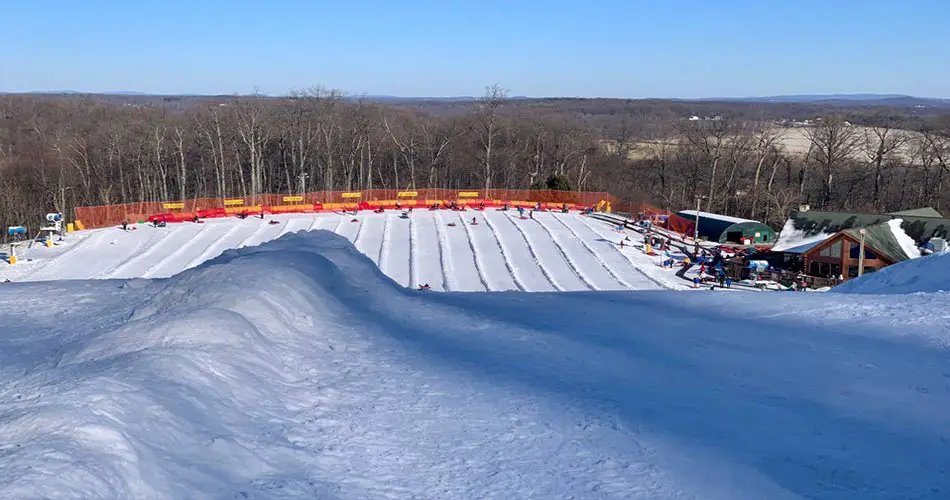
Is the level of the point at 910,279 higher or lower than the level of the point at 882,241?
higher

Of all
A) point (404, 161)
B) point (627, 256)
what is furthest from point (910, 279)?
point (404, 161)

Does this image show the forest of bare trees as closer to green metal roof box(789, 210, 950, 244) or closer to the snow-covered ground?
the snow-covered ground

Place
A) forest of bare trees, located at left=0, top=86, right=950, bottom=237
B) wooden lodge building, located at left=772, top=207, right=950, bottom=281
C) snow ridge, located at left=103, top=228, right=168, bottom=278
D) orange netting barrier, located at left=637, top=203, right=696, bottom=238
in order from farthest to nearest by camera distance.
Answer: forest of bare trees, located at left=0, top=86, right=950, bottom=237 < orange netting barrier, located at left=637, top=203, right=696, bottom=238 < snow ridge, located at left=103, top=228, right=168, bottom=278 < wooden lodge building, located at left=772, top=207, right=950, bottom=281

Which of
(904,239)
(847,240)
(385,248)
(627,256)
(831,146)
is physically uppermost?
(831,146)

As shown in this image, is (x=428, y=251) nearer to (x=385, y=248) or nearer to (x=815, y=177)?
(x=385, y=248)

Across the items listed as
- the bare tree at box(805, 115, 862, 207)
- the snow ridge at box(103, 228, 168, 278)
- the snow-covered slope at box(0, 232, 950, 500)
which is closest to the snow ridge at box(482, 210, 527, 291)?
the snow ridge at box(103, 228, 168, 278)
